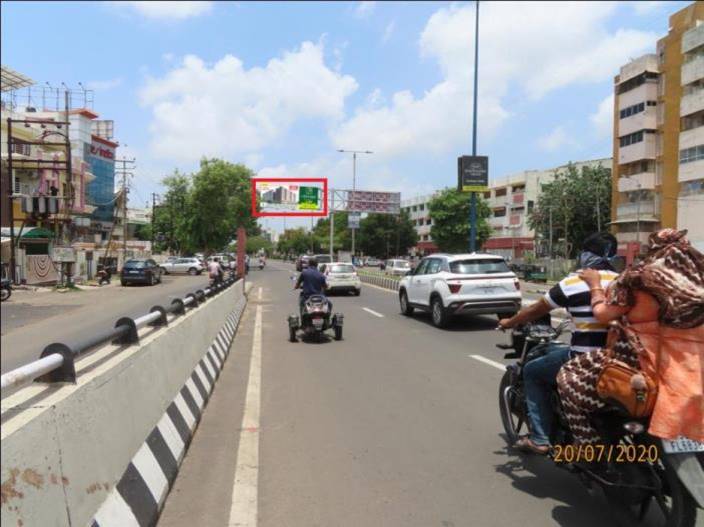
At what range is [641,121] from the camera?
159 ft

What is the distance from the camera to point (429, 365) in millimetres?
8844

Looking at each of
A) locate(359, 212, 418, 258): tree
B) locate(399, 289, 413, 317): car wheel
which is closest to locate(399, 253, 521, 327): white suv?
locate(399, 289, 413, 317): car wheel

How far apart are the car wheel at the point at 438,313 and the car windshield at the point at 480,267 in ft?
2.68

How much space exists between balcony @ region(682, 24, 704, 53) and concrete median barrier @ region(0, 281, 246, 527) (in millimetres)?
46248

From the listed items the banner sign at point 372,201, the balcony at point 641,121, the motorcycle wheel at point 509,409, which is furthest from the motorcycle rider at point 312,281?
the balcony at point 641,121

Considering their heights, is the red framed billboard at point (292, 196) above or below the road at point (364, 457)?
above

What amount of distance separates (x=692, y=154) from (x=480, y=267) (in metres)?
36.8

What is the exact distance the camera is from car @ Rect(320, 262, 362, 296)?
2448 centimetres

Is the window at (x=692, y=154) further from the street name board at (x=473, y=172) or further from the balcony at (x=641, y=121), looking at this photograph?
the street name board at (x=473, y=172)

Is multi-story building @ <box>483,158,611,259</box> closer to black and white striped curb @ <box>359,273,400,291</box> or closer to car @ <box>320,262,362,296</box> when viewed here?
black and white striped curb @ <box>359,273,400,291</box>

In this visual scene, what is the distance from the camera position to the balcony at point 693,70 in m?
41.2

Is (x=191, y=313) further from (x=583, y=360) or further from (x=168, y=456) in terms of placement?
(x=583, y=360)

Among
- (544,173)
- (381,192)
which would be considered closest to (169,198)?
(381,192)

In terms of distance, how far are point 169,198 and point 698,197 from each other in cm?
4833
